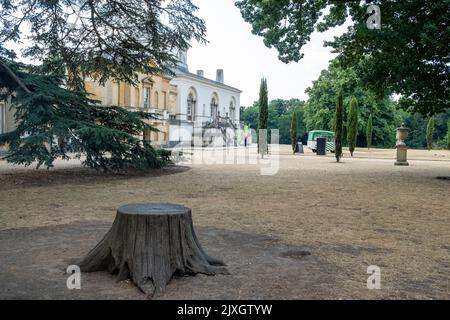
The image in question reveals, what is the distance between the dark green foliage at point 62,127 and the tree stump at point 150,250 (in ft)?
26.5

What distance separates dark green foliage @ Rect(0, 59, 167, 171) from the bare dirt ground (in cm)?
106

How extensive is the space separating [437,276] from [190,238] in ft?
8.15

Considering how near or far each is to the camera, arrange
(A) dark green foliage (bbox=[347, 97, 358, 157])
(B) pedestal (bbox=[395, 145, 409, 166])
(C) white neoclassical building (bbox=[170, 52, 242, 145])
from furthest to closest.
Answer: (C) white neoclassical building (bbox=[170, 52, 242, 145]), (A) dark green foliage (bbox=[347, 97, 358, 157]), (B) pedestal (bbox=[395, 145, 409, 166])

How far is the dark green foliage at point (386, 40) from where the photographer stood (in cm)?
1199

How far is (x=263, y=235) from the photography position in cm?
607

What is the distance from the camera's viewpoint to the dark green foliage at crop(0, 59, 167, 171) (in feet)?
38.3

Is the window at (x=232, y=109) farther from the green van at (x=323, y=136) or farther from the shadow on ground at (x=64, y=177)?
the shadow on ground at (x=64, y=177)

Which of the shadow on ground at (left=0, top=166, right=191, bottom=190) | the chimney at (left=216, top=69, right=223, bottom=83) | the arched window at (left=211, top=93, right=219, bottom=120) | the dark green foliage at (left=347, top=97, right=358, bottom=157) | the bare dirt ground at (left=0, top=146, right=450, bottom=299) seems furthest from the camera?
the chimney at (left=216, top=69, right=223, bottom=83)

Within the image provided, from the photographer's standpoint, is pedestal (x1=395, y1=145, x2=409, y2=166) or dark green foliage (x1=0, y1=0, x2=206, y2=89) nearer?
dark green foliage (x1=0, y1=0, x2=206, y2=89)

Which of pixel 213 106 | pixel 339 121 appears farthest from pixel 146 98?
pixel 339 121

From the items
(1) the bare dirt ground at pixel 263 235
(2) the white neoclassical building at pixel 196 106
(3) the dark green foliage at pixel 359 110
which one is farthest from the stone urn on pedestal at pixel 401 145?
(2) the white neoclassical building at pixel 196 106

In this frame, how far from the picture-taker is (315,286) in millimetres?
3924

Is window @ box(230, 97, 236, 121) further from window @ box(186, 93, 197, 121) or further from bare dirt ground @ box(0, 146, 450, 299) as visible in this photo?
bare dirt ground @ box(0, 146, 450, 299)

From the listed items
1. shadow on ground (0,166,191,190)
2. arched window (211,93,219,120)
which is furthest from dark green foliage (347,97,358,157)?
arched window (211,93,219,120)
